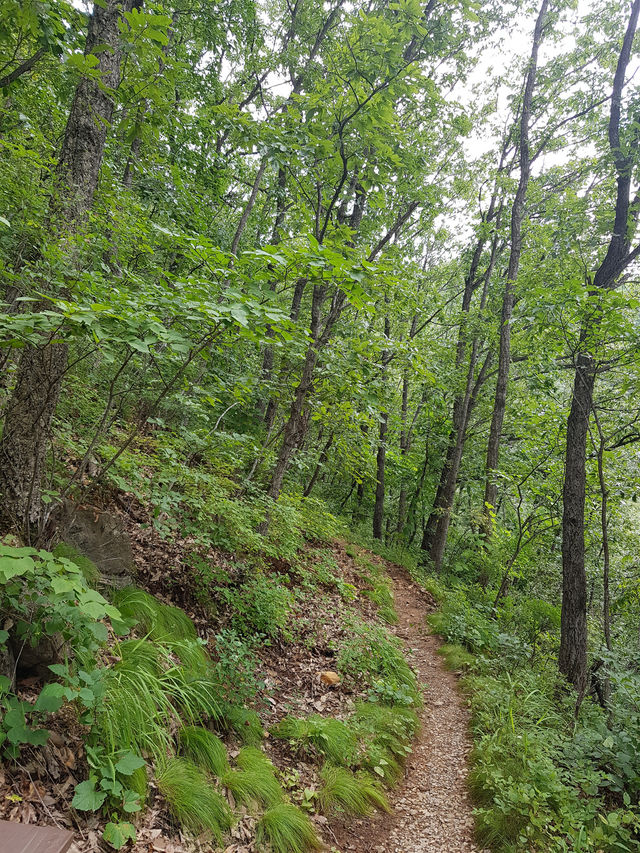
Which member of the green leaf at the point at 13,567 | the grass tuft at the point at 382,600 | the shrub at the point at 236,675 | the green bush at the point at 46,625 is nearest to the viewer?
the green leaf at the point at 13,567

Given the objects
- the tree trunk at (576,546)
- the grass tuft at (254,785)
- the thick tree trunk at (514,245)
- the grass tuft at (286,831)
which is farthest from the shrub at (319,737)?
the thick tree trunk at (514,245)

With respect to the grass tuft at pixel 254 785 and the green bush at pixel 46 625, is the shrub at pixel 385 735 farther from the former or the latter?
the green bush at pixel 46 625

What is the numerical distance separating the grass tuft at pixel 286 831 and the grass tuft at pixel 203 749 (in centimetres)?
47

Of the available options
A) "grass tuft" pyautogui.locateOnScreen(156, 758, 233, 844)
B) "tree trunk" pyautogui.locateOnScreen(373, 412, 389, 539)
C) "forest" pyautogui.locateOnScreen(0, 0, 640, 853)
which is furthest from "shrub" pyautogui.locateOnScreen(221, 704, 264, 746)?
"tree trunk" pyautogui.locateOnScreen(373, 412, 389, 539)

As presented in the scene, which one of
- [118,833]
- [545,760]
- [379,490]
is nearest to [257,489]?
[118,833]

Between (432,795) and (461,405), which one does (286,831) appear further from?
(461,405)

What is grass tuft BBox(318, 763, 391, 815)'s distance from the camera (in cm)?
382

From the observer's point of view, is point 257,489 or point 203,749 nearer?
point 203,749

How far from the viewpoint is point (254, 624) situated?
17.7 ft

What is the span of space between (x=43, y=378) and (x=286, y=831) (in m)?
3.89

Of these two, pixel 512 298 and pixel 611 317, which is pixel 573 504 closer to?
pixel 611 317

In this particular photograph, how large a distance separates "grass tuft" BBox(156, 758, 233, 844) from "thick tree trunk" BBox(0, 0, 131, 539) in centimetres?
198

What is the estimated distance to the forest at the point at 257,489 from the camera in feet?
9.18

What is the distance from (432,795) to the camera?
4.47m
